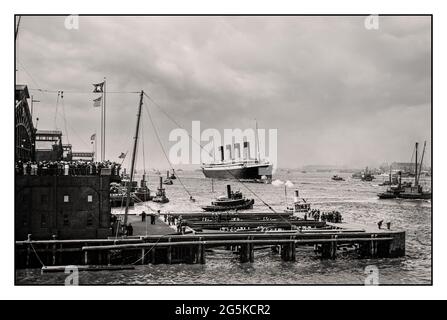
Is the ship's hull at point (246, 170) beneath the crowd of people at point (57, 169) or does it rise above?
above

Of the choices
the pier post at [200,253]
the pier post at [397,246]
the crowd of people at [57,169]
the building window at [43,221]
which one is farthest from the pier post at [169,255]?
the pier post at [397,246]

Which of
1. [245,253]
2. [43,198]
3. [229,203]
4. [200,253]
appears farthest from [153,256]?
[229,203]

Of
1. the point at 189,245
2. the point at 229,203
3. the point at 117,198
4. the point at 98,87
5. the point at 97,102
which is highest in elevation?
the point at 98,87

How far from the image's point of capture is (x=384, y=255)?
4247 centimetres

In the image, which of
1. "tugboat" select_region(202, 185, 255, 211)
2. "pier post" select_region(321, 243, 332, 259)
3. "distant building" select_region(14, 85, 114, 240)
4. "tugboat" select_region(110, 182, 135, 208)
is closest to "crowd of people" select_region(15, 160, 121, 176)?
"distant building" select_region(14, 85, 114, 240)

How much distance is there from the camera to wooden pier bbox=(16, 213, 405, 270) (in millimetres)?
35656

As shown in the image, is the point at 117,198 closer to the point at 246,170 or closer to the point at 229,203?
the point at 229,203

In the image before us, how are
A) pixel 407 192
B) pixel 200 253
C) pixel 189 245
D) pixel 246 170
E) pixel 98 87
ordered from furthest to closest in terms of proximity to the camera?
pixel 246 170 < pixel 407 192 < pixel 200 253 < pixel 189 245 < pixel 98 87

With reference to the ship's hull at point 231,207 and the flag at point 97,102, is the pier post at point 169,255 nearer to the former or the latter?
the flag at point 97,102

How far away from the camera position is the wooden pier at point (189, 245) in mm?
35656

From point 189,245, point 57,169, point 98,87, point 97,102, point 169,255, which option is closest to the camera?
point 98,87

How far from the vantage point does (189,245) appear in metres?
38.3
